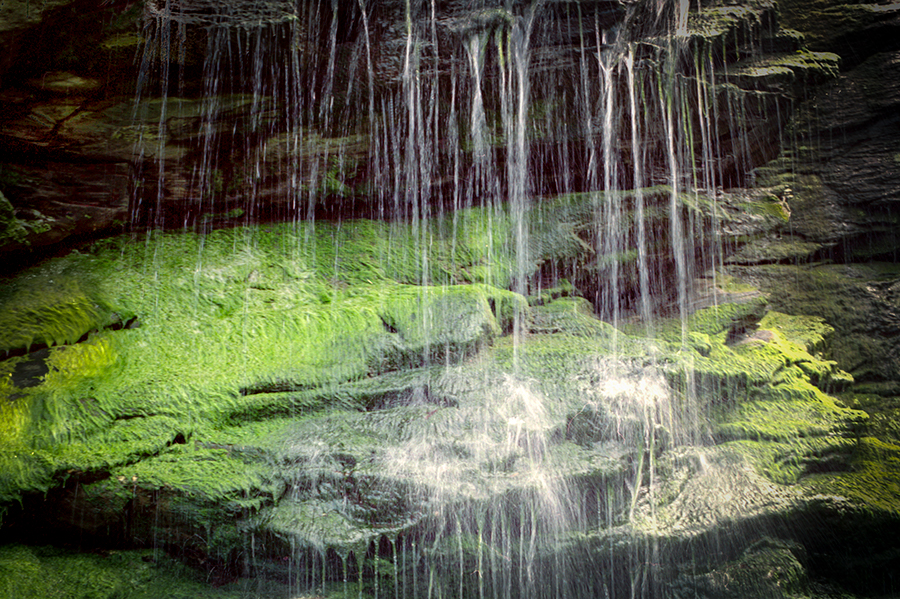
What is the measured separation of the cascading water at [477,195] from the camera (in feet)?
12.1

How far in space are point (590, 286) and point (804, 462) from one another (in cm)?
295

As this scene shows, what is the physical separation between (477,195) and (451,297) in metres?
1.96

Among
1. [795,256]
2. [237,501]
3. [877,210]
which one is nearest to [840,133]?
[877,210]

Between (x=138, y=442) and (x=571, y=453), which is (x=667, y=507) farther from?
(x=138, y=442)

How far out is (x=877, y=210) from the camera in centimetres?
612

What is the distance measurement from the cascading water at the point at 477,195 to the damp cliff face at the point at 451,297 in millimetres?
30

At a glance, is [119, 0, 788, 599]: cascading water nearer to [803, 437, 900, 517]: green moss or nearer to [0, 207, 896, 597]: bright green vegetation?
[0, 207, 896, 597]: bright green vegetation

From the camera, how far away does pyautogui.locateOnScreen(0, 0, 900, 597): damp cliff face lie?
370cm

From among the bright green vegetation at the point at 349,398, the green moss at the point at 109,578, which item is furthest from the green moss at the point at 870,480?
the green moss at the point at 109,578

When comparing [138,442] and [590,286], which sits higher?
[590,286]

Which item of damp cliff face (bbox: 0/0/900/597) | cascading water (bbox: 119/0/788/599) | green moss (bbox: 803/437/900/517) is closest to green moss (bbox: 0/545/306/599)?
damp cliff face (bbox: 0/0/900/597)

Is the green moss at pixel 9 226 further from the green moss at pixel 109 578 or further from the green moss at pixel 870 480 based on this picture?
the green moss at pixel 870 480

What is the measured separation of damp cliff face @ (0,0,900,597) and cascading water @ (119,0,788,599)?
30 millimetres

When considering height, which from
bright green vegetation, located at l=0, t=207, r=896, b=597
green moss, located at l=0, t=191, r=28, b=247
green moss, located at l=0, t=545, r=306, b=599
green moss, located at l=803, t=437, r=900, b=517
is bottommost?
green moss, located at l=0, t=545, r=306, b=599
